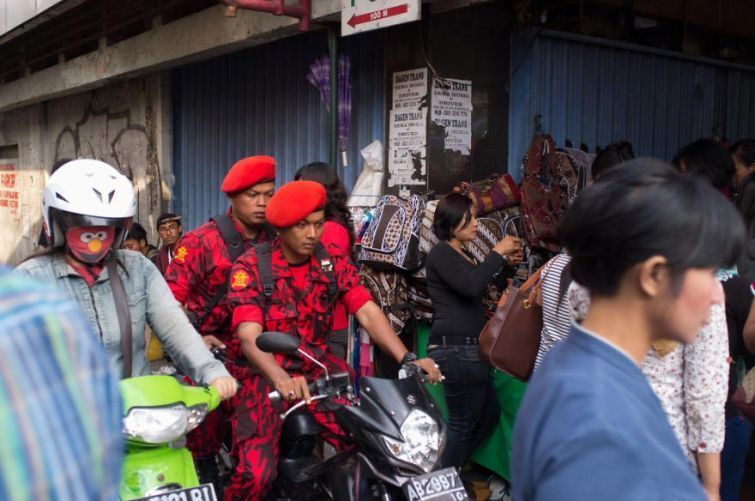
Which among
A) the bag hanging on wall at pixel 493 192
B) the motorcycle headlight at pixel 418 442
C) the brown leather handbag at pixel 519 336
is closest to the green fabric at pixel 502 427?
the bag hanging on wall at pixel 493 192

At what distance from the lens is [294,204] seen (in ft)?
11.3

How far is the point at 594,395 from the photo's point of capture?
1.32 metres

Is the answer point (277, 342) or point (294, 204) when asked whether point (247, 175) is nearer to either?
point (294, 204)

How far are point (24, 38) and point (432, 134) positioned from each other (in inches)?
329

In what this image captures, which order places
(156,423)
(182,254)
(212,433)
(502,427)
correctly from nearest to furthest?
(156,423)
(212,433)
(182,254)
(502,427)

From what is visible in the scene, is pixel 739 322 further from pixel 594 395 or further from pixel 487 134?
pixel 487 134

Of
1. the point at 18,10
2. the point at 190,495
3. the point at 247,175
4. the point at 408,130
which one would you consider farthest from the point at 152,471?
the point at 18,10

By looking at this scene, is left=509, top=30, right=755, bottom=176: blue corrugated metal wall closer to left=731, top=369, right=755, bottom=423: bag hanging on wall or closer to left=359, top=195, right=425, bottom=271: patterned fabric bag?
left=359, top=195, right=425, bottom=271: patterned fabric bag

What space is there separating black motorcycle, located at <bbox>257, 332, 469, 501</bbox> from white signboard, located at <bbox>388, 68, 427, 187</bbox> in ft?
9.13

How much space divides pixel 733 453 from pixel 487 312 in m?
2.16

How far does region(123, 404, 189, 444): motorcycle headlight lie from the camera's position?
252 cm

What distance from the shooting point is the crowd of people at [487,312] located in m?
1.34

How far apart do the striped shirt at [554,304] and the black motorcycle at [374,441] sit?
0.55 meters

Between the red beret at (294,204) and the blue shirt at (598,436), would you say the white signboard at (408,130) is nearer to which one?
the red beret at (294,204)
